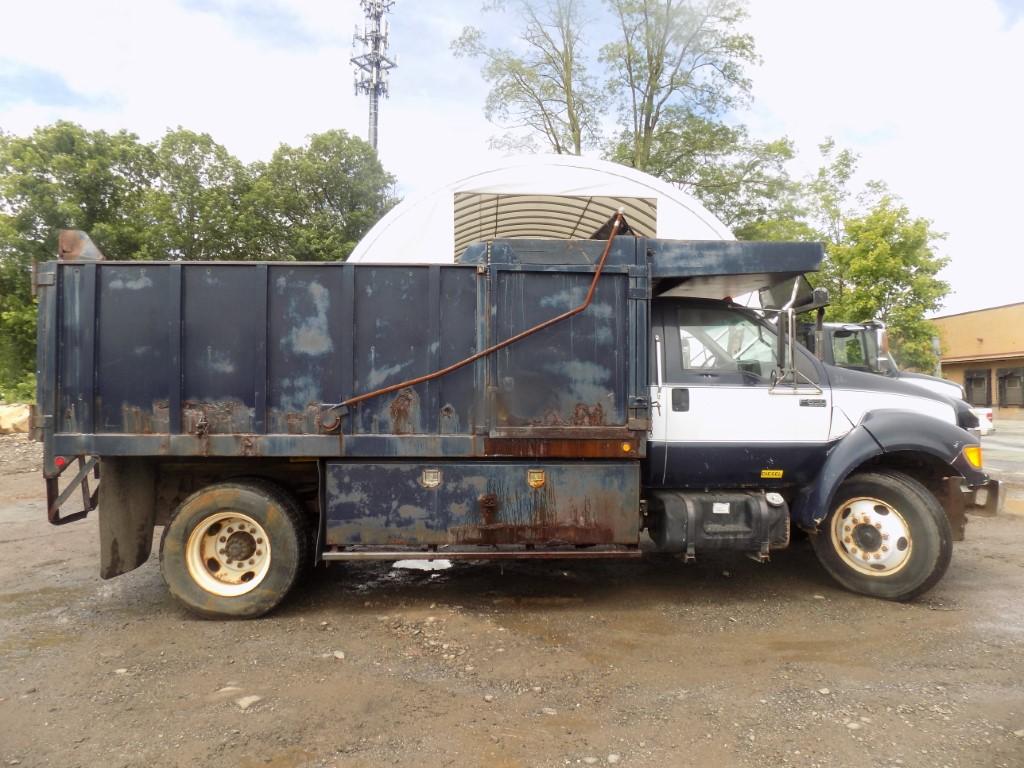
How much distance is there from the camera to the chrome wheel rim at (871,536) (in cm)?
470

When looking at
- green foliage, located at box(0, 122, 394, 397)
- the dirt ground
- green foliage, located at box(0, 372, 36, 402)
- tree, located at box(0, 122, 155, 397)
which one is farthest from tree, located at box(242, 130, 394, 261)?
the dirt ground

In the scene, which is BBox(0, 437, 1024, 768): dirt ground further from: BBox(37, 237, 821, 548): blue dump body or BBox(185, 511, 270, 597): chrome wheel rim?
BBox(37, 237, 821, 548): blue dump body

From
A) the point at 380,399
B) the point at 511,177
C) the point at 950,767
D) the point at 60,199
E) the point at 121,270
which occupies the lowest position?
the point at 950,767

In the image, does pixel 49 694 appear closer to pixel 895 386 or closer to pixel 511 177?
pixel 895 386

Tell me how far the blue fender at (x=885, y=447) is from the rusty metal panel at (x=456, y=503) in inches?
64.0

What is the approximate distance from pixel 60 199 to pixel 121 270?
78.4 ft

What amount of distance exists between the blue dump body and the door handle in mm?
388

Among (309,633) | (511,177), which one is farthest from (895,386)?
(511,177)

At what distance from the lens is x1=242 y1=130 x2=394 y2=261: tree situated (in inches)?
913

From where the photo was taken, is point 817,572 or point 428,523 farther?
point 817,572

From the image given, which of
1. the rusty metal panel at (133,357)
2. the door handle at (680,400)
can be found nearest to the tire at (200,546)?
the rusty metal panel at (133,357)

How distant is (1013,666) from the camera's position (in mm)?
3709

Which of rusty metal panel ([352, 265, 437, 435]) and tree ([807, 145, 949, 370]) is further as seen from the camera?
tree ([807, 145, 949, 370])

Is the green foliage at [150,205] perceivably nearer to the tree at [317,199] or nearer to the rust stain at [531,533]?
the tree at [317,199]
